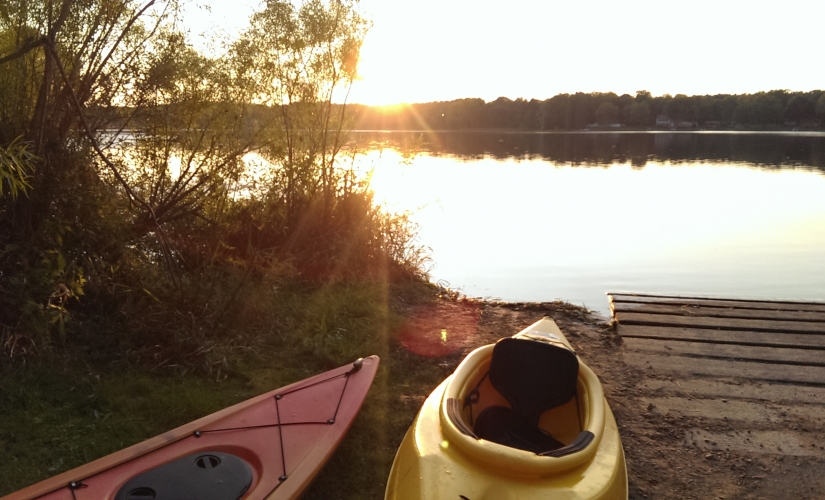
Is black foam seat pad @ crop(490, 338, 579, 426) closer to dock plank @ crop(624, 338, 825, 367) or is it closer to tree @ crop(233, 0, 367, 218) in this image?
dock plank @ crop(624, 338, 825, 367)

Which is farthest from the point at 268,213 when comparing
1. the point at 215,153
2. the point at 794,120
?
the point at 794,120

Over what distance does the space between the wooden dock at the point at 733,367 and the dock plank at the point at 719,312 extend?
0.01 meters

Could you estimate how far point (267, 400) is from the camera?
3.44 meters

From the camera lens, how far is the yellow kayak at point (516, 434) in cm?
243

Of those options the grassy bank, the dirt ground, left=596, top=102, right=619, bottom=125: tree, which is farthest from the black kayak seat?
left=596, top=102, right=619, bottom=125: tree

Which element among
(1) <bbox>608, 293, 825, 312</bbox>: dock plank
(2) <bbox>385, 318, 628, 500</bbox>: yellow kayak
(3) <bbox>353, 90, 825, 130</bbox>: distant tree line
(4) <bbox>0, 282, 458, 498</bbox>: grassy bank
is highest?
(3) <bbox>353, 90, 825, 130</bbox>: distant tree line

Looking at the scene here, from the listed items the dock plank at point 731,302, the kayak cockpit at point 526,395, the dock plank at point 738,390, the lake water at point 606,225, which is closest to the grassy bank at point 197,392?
the kayak cockpit at point 526,395

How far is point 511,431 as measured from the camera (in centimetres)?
313

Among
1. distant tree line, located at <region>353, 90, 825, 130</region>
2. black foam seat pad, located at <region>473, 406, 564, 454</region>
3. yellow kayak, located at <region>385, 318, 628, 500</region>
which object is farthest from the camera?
distant tree line, located at <region>353, 90, 825, 130</region>

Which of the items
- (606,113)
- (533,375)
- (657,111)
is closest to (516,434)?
(533,375)

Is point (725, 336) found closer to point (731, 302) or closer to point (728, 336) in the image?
point (728, 336)

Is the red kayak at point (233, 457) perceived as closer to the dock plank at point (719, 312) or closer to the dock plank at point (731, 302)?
the dock plank at point (719, 312)

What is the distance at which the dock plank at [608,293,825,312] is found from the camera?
6594mm

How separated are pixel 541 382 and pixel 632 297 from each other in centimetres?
415
